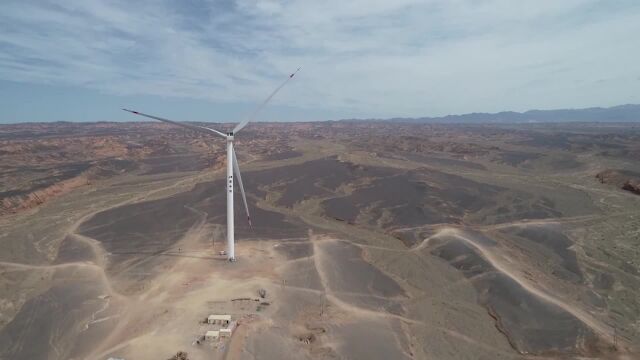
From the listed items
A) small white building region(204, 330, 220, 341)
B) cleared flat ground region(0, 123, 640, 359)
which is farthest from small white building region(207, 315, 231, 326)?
small white building region(204, 330, 220, 341)

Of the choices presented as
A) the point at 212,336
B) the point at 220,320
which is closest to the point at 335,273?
the point at 220,320

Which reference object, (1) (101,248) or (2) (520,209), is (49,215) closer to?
(1) (101,248)

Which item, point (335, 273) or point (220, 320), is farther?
point (335, 273)

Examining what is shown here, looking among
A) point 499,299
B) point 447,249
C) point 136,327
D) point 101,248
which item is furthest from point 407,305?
point 101,248

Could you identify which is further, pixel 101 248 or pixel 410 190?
pixel 410 190

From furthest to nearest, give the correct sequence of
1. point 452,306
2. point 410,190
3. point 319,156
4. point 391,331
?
point 319,156 → point 410,190 → point 452,306 → point 391,331

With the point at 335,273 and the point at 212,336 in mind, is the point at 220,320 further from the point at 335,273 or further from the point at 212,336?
the point at 335,273

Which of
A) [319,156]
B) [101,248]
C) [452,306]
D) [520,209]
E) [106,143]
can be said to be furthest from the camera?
[106,143]
